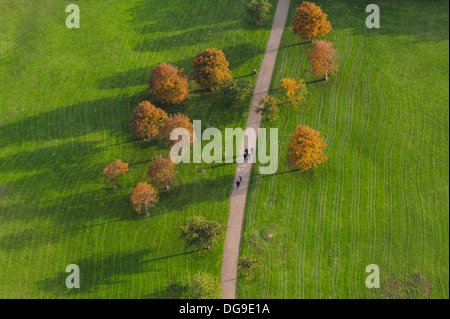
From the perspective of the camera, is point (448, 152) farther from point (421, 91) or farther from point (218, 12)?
point (218, 12)

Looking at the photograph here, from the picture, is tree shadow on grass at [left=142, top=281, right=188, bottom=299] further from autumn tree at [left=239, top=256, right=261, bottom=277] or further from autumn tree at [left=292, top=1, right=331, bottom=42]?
autumn tree at [left=292, top=1, right=331, bottom=42]

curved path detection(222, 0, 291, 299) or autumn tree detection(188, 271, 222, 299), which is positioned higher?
curved path detection(222, 0, 291, 299)

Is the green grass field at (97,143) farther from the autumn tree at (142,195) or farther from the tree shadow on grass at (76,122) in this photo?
the autumn tree at (142,195)

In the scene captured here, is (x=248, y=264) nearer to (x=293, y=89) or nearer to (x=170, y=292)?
(x=170, y=292)

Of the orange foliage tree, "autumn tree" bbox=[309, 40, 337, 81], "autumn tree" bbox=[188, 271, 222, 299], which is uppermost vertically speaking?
"autumn tree" bbox=[309, 40, 337, 81]

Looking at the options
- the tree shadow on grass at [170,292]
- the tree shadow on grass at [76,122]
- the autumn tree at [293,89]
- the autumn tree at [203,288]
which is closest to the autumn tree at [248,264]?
the autumn tree at [203,288]

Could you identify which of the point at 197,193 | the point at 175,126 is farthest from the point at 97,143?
the point at 197,193

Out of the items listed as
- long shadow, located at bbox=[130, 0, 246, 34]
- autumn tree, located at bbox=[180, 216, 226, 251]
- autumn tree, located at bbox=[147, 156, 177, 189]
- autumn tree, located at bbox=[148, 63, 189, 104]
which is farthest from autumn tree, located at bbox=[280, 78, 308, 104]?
autumn tree, located at bbox=[180, 216, 226, 251]
